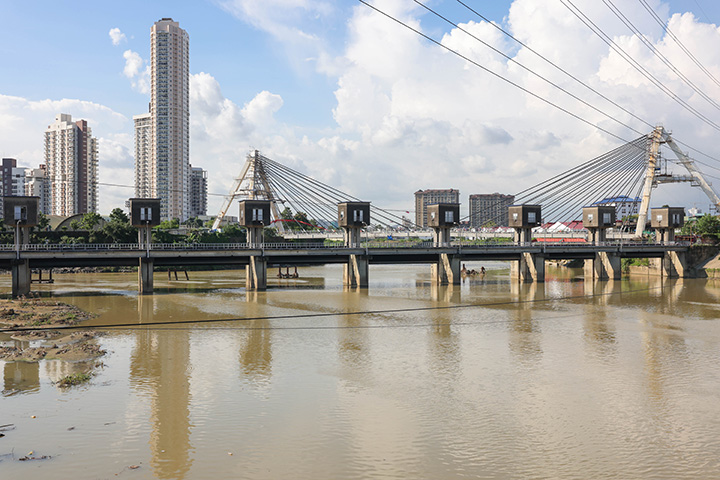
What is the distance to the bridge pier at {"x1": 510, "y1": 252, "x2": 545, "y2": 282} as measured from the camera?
67.4 meters

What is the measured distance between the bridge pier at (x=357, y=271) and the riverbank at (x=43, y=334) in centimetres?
2796

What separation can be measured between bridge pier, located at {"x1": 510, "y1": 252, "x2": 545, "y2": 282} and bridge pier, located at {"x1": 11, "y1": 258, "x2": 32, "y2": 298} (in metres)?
54.3

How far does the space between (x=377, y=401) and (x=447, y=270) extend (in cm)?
4621

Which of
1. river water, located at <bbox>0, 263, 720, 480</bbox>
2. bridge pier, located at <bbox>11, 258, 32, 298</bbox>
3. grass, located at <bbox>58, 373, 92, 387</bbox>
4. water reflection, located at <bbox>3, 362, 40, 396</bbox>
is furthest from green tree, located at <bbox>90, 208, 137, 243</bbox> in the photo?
grass, located at <bbox>58, 373, 92, 387</bbox>

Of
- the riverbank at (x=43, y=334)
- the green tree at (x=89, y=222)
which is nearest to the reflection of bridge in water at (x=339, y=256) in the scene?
the riverbank at (x=43, y=334)

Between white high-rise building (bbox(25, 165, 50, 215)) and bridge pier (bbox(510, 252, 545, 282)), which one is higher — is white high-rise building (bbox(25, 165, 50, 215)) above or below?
above

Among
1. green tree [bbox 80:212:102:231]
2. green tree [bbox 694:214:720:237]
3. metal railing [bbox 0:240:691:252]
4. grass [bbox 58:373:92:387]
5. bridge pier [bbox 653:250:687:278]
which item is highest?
green tree [bbox 80:212:102:231]

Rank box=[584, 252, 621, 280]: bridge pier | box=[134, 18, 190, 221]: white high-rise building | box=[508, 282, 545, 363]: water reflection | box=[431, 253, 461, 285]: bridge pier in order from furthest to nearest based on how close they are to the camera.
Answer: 1. box=[134, 18, 190, 221]: white high-rise building
2. box=[584, 252, 621, 280]: bridge pier
3. box=[431, 253, 461, 285]: bridge pier
4. box=[508, 282, 545, 363]: water reflection

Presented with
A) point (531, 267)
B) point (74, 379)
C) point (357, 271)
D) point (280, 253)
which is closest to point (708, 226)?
point (531, 267)

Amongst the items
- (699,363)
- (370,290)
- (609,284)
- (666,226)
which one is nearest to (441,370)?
(699,363)

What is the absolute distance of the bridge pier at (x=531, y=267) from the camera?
221 ft

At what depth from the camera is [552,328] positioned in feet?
116

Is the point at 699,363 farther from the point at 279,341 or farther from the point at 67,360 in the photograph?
the point at 67,360

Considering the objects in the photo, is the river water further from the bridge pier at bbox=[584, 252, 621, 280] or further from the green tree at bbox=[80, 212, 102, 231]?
the green tree at bbox=[80, 212, 102, 231]
